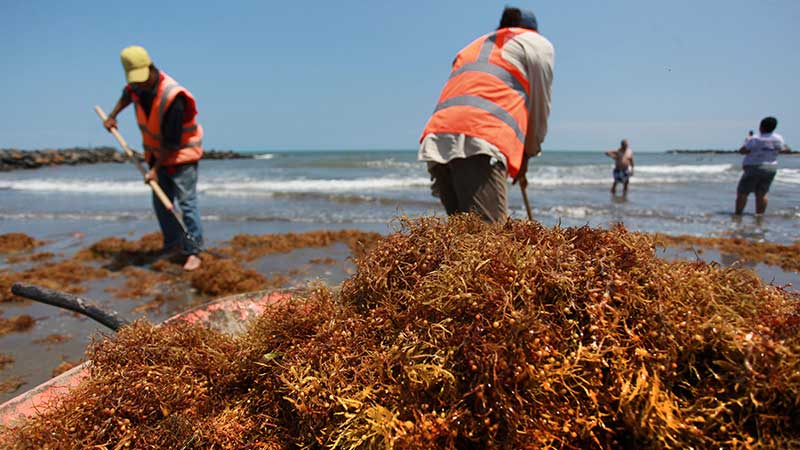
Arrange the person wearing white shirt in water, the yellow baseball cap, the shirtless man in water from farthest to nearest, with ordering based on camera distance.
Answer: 1. the shirtless man in water
2. the person wearing white shirt in water
3. the yellow baseball cap

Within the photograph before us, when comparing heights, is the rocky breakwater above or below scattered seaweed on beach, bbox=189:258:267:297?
above

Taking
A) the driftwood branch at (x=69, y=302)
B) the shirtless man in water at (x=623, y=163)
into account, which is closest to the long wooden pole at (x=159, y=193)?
the driftwood branch at (x=69, y=302)

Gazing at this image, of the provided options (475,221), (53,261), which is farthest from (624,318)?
(53,261)

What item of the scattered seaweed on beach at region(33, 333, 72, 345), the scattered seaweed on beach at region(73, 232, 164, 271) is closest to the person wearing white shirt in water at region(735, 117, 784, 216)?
the scattered seaweed on beach at region(73, 232, 164, 271)

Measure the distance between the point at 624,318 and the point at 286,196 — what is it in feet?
43.4

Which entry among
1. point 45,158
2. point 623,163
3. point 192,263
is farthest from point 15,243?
point 45,158

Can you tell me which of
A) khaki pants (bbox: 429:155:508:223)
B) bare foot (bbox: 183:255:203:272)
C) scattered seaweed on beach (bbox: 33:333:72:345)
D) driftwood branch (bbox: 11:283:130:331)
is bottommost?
scattered seaweed on beach (bbox: 33:333:72:345)

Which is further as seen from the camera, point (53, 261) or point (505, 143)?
point (53, 261)

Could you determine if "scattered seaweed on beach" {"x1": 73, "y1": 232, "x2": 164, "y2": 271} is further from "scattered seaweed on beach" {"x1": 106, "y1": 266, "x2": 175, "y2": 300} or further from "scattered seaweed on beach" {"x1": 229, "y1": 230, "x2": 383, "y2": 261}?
"scattered seaweed on beach" {"x1": 229, "y1": 230, "x2": 383, "y2": 261}

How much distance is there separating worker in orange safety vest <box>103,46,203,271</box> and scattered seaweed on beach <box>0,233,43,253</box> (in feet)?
8.74

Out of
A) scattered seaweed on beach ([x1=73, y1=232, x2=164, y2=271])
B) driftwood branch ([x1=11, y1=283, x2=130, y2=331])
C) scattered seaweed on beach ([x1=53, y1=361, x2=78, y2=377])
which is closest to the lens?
driftwood branch ([x1=11, y1=283, x2=130, y2=331])

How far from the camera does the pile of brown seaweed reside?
985 millimetres

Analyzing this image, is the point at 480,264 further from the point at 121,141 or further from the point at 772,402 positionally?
the point at 121,141

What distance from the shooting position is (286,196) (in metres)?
13.5
